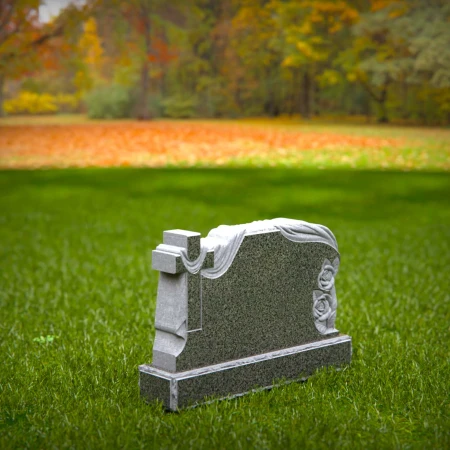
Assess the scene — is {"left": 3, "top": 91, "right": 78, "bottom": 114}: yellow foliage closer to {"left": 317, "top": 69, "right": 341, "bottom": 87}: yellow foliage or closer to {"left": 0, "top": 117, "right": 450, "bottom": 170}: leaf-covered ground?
{"left": 0, "top": 117, "right": 450, "bottom": 170}: leaf-covered ground

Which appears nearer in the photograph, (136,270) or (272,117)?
(136,270)

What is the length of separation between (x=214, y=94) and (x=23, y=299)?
742 inches

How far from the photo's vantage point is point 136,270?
33.6 feet

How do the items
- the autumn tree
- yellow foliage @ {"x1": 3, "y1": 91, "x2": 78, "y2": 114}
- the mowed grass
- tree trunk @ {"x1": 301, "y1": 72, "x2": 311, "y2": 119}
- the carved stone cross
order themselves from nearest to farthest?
the mowed grass → the carved stone cross → the autumn tree → yellow foliage @ {"x1": 3, "y1": 91, "x2": 78, "y2": 114} → tree trunk @ {"x1": 301, "y1": 72, "x2": 311, "y2": 119}

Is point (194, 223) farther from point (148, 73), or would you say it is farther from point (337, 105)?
point (148, 73)

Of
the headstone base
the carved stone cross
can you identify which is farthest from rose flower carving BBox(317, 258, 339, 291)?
the carved stone cross

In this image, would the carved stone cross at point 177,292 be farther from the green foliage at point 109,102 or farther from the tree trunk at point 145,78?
the tree trunk at point 145,78

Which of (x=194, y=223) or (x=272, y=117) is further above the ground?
(x=272, y=117)

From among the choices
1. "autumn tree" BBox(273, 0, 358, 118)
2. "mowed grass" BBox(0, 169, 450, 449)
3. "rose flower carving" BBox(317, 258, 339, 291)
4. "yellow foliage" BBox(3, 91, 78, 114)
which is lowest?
"mowed grass" BBox(0, 169, 450, 449)

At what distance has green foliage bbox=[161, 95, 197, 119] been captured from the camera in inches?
1058

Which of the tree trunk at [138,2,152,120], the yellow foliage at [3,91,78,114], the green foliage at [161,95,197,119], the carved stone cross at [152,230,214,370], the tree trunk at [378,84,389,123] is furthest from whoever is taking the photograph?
the tree trunk at [138,2,152,120]

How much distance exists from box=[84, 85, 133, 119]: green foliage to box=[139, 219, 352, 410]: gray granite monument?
68.0 ft

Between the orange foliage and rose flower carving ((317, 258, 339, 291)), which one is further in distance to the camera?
the orange foliage

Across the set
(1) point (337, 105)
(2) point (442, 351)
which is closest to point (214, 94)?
(1) point (337, 105)
